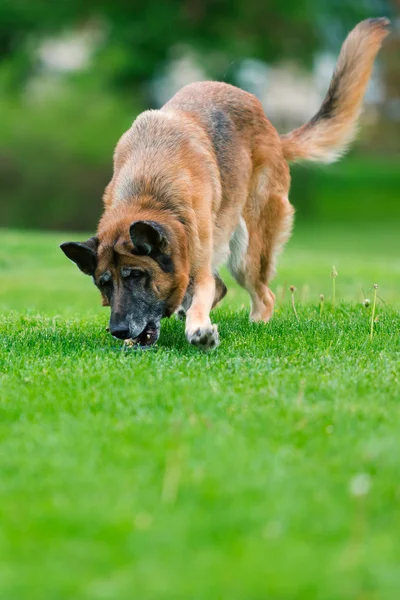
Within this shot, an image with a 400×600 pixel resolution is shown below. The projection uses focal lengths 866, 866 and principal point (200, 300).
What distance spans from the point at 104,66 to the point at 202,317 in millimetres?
29908

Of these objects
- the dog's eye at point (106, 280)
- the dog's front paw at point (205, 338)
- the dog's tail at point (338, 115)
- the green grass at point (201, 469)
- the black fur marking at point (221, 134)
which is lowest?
the green grass at point (201, 469)

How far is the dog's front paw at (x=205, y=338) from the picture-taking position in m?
5.52

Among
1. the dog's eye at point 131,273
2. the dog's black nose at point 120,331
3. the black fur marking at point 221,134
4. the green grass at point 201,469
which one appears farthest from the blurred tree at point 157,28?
the green grass at point 201,469

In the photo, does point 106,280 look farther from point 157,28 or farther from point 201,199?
point 157,28

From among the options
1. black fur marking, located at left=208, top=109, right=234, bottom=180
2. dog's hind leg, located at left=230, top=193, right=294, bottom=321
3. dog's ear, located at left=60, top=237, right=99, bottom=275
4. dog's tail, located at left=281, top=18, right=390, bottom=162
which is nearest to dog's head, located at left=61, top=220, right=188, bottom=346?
dog's ear, located at left=60, top=237, right=99, bottom=275

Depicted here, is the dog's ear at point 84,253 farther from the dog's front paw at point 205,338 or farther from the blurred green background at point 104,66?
the blurred green background at point 104,66

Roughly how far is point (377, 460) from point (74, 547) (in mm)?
1274

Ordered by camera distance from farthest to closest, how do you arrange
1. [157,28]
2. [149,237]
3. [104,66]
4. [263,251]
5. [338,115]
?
[104,66]
[157,28]
[338,115]
[263,251]
[149,237]

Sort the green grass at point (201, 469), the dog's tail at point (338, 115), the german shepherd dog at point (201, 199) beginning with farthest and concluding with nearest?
the dog's tail at point (338, 115), the german shepherd dog at point (201, 199), the green grass at point (201, 469)

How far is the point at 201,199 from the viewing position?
6359 mm

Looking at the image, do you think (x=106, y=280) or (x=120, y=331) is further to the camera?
(x=106, y=280)

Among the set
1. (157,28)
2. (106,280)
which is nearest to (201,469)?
(106,280)

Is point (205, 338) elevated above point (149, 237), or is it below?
below

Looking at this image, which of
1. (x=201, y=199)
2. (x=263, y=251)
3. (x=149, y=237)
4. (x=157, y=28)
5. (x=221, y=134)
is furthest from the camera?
(x=157, y=28)
